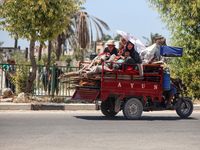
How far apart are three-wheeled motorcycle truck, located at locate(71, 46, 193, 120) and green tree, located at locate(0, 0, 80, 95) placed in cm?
456

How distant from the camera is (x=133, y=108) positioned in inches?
418

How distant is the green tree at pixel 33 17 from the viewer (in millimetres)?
14023

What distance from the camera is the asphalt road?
6.41 meters

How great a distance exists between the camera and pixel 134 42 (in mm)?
11414

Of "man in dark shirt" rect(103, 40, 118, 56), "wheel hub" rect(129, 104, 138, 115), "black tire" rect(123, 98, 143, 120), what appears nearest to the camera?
"black tire" rect(123, 98, 143, 120)

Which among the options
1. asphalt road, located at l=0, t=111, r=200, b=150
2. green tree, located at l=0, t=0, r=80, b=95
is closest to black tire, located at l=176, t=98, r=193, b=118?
asphalt road, located at l=0, t=111, r=200, b=150

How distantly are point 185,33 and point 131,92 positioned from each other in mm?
8599

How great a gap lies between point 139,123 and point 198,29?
9701 mm

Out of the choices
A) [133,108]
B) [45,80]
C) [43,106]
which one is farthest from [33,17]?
[133,108]

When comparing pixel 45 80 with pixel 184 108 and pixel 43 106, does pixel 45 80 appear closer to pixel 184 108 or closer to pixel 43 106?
pixel 43 106

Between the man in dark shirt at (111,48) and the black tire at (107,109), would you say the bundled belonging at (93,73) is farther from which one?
the black tire at (107,109)

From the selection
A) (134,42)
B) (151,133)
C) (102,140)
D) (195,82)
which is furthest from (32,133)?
(195,82)

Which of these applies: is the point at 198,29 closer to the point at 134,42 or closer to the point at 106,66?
the point at 134,42

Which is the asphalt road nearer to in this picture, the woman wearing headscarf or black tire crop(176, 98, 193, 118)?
black tire crop(176, 98, 193, 118)
